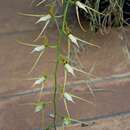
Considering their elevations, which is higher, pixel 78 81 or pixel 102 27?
pixel 102 27

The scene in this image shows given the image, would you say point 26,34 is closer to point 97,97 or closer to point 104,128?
point 97,97

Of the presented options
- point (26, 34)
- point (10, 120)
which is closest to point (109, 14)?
point (26, 34)

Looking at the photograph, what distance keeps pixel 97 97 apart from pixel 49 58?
313 millimetres

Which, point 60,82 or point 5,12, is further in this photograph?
point 5,12

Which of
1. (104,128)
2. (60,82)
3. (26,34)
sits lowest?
(104,128)

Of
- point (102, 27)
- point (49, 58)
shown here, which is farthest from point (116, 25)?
point (49, 58)

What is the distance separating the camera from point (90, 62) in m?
1.78

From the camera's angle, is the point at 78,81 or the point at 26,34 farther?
the point at 26,34

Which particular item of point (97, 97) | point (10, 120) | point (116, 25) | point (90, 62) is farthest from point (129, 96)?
point (10, 120)

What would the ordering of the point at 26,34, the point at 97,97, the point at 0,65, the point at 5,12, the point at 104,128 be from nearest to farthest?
the point at 104,128, the point at 97,97, the point at 0,65, the point at 26,34, the point at 5,12

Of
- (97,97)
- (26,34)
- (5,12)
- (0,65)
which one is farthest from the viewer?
(5,12)

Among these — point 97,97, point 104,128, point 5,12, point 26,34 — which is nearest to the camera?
point 104,128

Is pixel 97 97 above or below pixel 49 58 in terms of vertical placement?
below

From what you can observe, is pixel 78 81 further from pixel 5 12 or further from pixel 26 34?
pixel 5 12
